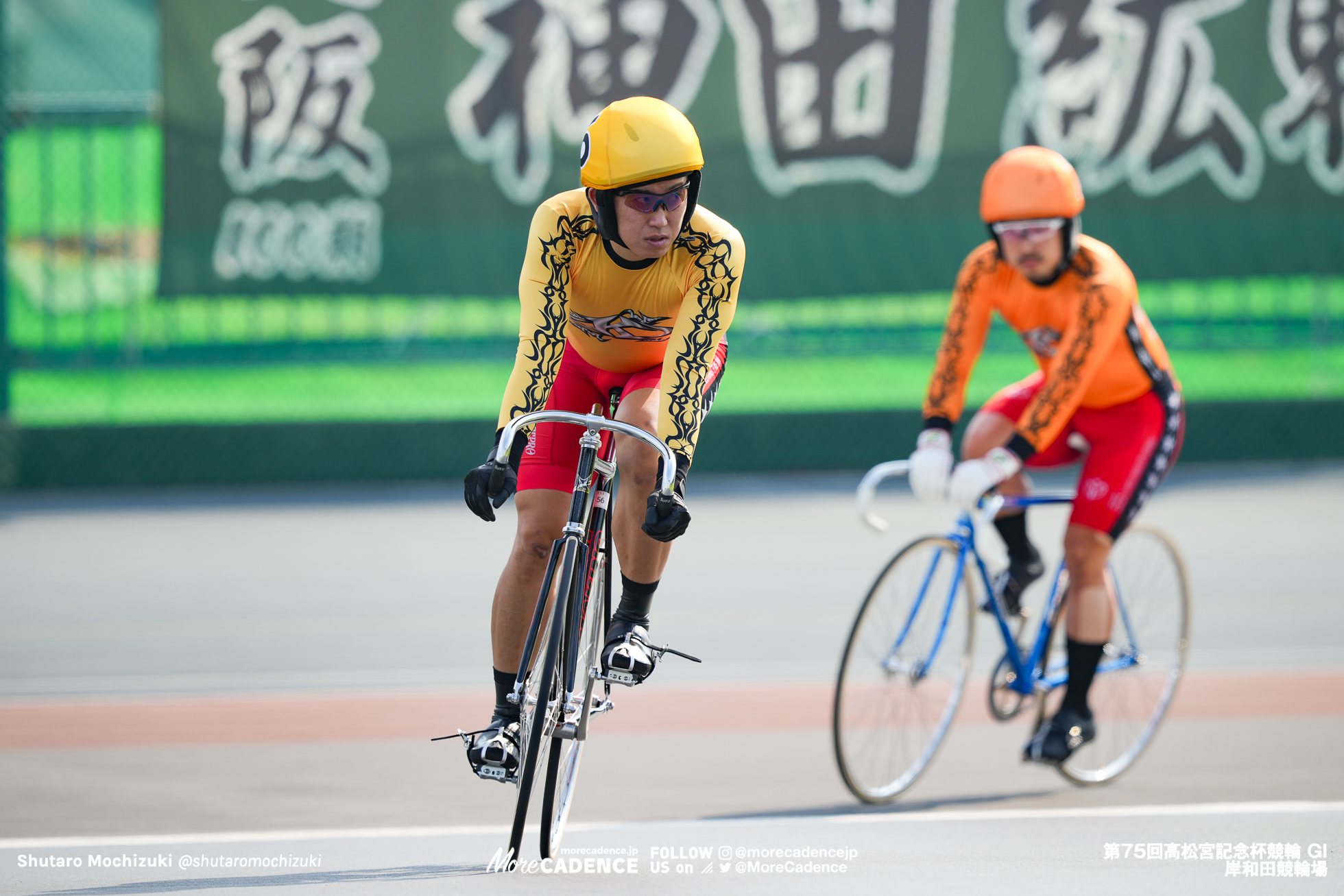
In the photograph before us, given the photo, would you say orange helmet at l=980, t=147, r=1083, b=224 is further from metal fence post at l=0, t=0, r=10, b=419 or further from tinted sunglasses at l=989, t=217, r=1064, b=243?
metal fence post at l=0, t=0, r=10, b=419

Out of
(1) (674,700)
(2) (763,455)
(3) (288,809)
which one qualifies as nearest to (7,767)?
(3) (288,809)

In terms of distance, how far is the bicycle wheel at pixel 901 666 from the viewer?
547 cm

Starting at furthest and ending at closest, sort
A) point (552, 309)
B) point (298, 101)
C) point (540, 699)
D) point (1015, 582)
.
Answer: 1. point (298, 101)
2. point (1015, 582)
3. point (552, 309)
4. point (540, 699)

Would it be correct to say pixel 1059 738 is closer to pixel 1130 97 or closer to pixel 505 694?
pixel 505 694

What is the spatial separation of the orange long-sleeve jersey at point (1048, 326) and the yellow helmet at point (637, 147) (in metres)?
1.79

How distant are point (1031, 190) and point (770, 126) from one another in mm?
7358

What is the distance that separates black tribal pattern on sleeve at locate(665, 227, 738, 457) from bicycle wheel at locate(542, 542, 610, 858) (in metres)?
0.45

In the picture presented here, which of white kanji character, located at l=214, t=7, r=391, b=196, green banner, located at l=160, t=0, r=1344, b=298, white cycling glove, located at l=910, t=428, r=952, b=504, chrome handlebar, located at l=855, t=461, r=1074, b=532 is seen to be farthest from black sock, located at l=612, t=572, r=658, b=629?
white kanji character, located at l=214, t=7, r=391, b=196

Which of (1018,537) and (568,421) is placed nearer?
(568,421)

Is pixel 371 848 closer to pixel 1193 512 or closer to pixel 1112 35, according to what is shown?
pixel 1193 512

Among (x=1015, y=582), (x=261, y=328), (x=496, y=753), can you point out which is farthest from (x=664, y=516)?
(x=261, y=328)

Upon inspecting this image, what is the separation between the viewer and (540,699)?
4148 millimetres

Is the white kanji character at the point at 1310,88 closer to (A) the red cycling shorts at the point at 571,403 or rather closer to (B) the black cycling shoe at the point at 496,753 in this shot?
(A) the red cycling shorts at the point at 571,403

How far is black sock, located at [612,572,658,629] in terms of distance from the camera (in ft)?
15.3
